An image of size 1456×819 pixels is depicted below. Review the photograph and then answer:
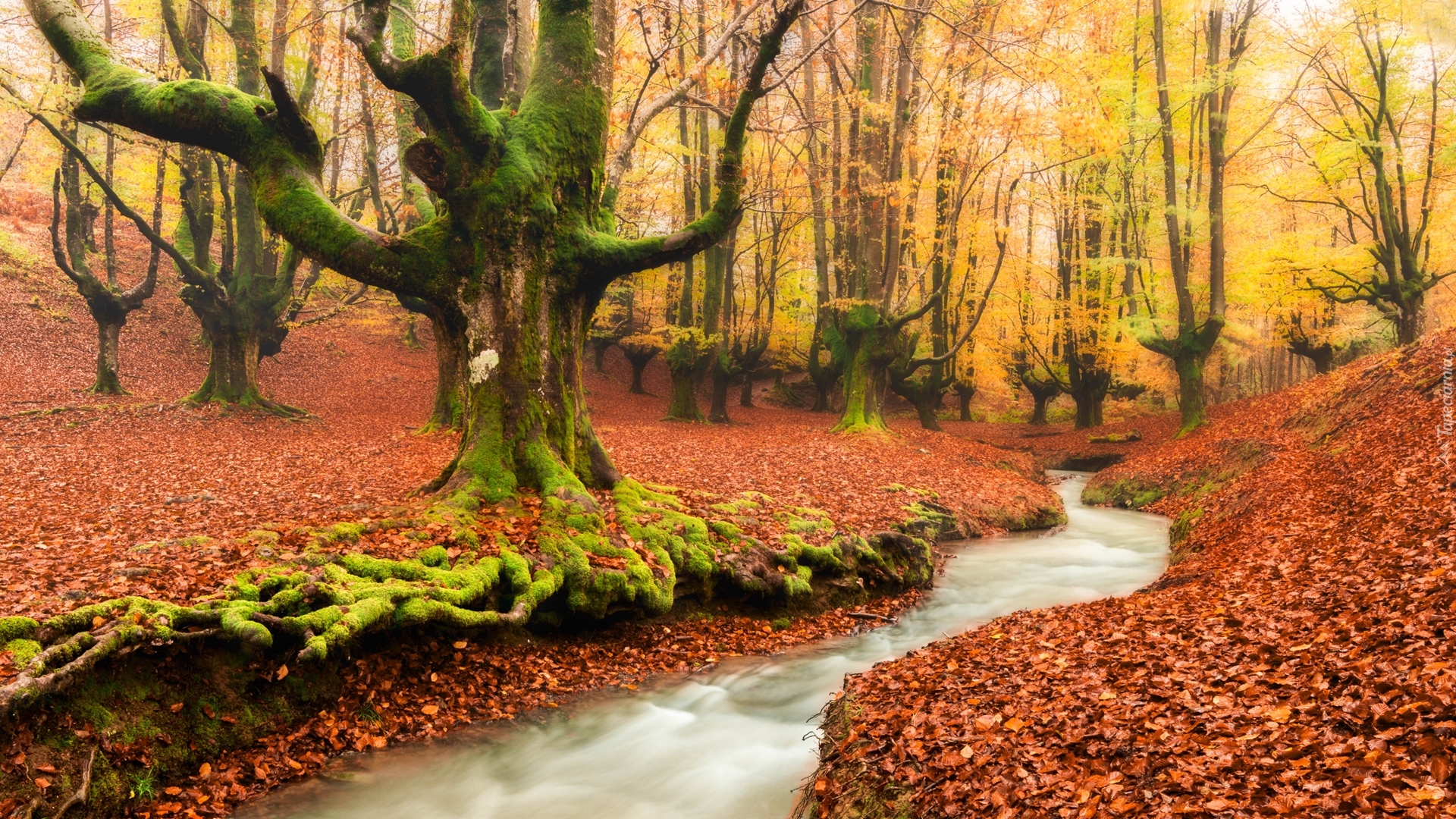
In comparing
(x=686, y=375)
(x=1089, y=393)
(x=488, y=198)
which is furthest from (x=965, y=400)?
(x=488, y=198)

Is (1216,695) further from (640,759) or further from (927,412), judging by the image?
(927,412)

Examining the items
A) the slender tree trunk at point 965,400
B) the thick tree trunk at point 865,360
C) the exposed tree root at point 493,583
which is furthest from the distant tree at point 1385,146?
the exposed tree root at point 493,583

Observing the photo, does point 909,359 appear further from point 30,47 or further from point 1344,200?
point 30,47

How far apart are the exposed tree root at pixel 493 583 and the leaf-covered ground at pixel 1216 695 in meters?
2.42

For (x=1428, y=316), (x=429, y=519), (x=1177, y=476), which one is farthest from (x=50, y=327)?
(x=1428, y=316)

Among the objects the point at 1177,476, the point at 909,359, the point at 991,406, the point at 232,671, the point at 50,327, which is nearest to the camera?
the point at 232,671

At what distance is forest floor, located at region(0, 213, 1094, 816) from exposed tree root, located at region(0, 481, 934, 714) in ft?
0.79

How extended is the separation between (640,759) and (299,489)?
20.0 feet

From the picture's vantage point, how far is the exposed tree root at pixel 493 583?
14.8 ft

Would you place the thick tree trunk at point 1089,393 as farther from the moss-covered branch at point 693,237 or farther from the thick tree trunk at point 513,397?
the thick tree trunk at point 513,397

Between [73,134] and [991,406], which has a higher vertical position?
[73,134]

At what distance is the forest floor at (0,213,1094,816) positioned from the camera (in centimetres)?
530

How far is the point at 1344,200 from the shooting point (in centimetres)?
2202

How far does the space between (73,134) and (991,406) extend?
3478 cm
